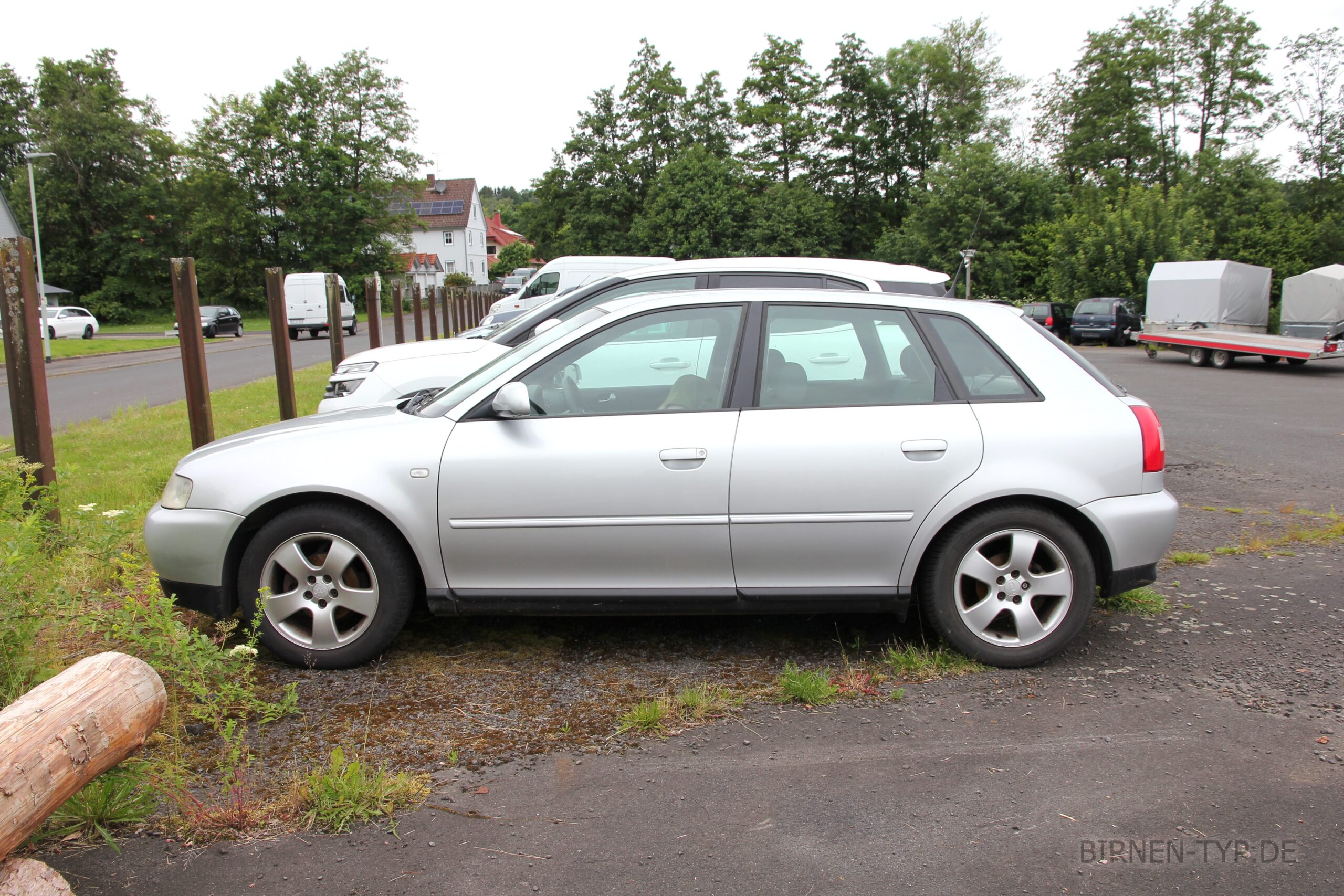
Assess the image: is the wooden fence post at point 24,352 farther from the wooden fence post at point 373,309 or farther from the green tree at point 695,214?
the green tree at point 695,214

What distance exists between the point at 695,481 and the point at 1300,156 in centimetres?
5738

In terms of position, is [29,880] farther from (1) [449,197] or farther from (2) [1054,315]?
(1) [449,197]

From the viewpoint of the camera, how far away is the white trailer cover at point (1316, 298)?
2569 centimetres

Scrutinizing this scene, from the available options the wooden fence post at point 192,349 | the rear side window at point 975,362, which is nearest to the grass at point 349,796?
the rear side window at point 975,362

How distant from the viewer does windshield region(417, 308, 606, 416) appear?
4250 mm

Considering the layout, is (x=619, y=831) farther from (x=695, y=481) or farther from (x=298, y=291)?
(x=298, y=291)

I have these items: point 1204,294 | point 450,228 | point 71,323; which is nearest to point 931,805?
point 1204,294

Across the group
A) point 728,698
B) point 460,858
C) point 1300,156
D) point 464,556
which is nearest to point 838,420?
point 728,698

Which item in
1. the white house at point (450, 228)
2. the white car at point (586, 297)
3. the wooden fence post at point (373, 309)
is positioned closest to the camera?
the white car at point (586, 297)

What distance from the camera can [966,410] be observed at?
4.08 meters

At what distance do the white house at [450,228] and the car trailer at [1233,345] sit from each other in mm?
80422

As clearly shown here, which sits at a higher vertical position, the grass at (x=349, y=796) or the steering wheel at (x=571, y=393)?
the steering wheel at (x=571, y=393)

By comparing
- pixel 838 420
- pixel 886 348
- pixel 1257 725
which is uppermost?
pixel 886 348

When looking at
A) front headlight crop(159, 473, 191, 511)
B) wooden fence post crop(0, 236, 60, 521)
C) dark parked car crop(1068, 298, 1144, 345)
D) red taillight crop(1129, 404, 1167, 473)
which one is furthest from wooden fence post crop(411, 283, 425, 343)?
dark parked car crop(1068, 298, 1144, 345)
